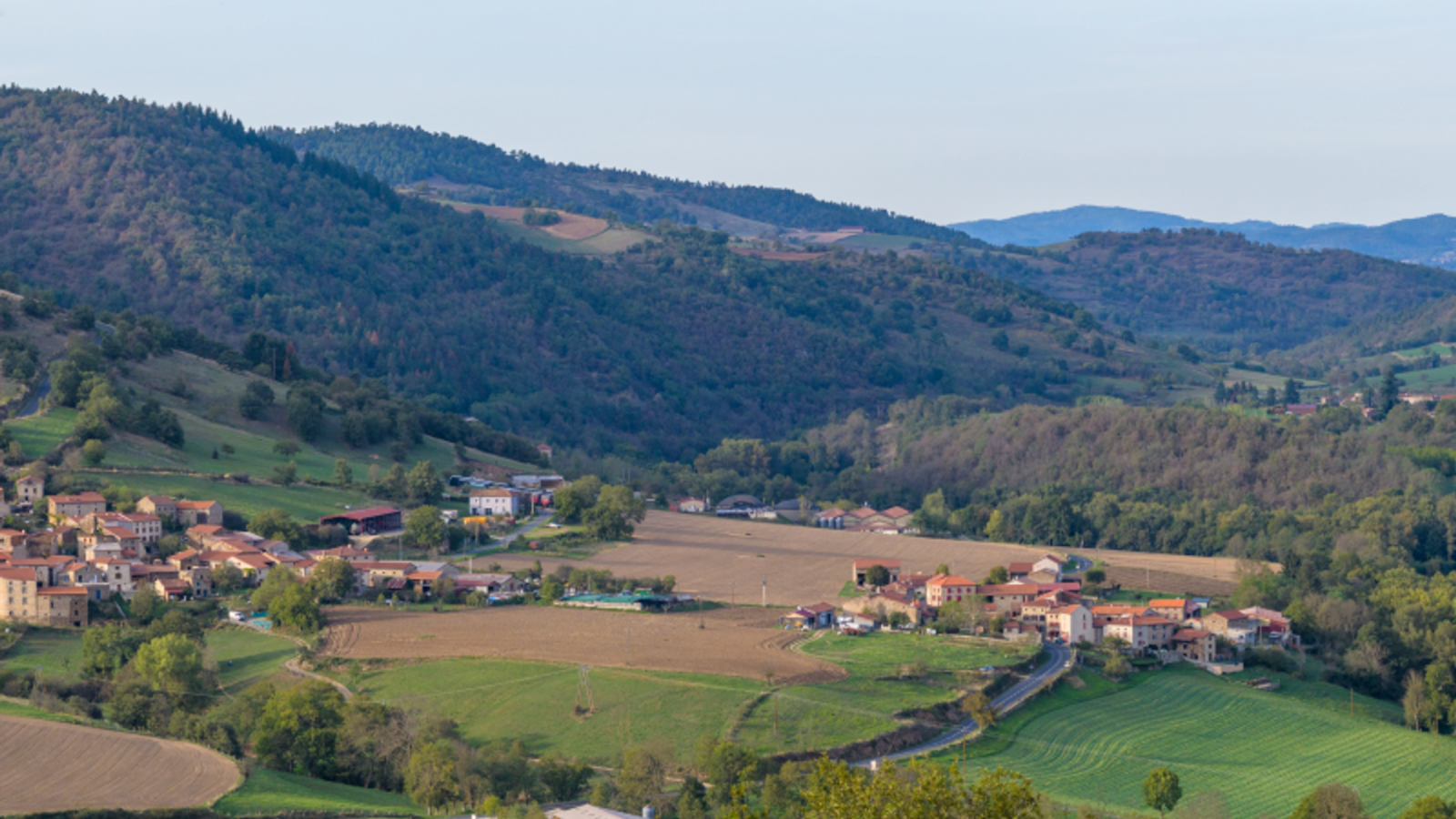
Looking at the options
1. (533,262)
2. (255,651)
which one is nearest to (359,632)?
(255,651)

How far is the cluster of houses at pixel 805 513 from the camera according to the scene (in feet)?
334

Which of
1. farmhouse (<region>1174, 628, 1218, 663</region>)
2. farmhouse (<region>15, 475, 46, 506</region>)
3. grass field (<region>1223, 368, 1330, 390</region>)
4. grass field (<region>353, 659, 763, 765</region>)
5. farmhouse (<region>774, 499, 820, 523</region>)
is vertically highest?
grass field (<region>1223, 368, 1330, 390</region>)

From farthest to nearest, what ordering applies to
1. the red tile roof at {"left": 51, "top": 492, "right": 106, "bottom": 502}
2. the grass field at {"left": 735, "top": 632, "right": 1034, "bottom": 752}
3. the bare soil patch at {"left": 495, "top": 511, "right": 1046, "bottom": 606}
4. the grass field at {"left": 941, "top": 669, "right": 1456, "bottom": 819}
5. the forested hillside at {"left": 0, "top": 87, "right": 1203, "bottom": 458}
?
the forested hillside at {"left": 0, "top": 87, "right": 1203, "bottom": 458} → the bare soil patch at {"left": 495, "top": 511, "right": 1046, "bottom": 606} → the red tile roof at {"left": 51, "top": 492, "right": 106, "bottom": 502} → the grass field at {"left": 735, "top": 632, "right": 1034, "bottom": 752} → the grass field at {"left": 941, "top": 669, "right": 1456, "bottom": 819}

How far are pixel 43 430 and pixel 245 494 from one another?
10.9 meters

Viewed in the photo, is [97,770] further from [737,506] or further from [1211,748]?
[737,506]

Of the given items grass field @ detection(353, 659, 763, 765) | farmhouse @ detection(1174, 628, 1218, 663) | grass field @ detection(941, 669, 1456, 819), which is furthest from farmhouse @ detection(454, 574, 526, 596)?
farmhouse @ detection(1174, 628, 1218, 663)

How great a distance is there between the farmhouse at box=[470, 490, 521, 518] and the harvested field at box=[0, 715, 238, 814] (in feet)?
142

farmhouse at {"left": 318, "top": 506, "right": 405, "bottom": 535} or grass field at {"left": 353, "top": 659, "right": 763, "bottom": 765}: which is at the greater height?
farmhouse at {"left": 318, "top": 506, "right": 405, "bottom": 535}

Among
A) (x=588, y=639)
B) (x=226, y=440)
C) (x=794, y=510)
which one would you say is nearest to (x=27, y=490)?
(x=226, y=440)

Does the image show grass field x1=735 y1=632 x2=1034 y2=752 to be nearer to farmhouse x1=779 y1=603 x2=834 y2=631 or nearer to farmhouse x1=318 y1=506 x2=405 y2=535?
farmhouse x1=779 y1=603 x2=834 y2=631

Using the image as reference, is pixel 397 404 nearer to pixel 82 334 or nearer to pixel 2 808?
pixel 82 334

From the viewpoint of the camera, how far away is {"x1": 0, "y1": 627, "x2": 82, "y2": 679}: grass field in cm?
5472

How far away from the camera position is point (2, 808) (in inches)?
1475

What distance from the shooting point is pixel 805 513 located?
10812cm
